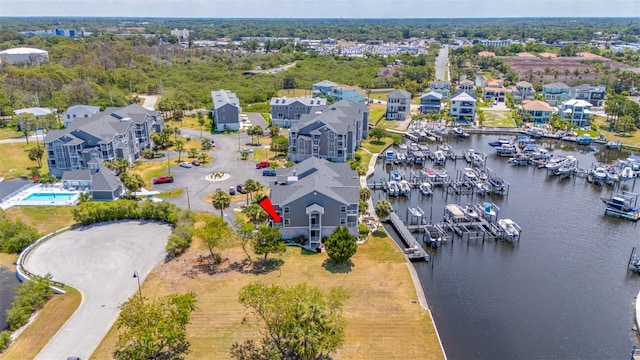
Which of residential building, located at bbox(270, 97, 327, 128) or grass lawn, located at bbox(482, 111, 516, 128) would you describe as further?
grass lawn, located at bbox(482, 111, 516, 128)

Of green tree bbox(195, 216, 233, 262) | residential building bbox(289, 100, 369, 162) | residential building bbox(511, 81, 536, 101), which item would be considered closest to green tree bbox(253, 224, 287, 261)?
green tree bbox(195, 216, 233, 262)

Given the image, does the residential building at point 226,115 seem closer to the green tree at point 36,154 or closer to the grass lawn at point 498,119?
the green tree at point 36,154

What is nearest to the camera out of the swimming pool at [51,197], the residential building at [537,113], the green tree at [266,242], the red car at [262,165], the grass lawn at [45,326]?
the grass lawn at [45,326]

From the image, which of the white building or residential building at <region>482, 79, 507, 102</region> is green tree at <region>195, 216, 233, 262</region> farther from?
the white building

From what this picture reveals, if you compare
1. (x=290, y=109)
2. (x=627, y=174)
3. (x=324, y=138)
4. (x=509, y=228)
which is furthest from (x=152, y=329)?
(x=627, y=174)

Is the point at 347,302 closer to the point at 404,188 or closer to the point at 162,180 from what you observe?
the point at 404,188

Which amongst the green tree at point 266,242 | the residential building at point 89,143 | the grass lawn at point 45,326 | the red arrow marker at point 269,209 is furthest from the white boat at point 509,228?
the residential building at point 89,143
